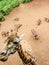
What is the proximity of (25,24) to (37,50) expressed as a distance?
6.27ft

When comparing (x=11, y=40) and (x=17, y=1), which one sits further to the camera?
(x=17, y=1)

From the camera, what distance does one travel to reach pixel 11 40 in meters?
3.95

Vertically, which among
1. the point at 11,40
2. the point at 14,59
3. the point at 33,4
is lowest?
the point at 33,4

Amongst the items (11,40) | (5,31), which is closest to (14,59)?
(5,31)

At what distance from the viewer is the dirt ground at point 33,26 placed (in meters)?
6.36

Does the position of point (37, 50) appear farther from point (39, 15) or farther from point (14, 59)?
point (39, 15)

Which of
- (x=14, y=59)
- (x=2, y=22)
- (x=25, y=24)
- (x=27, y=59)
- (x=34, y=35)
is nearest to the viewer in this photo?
(x=27, y=59)

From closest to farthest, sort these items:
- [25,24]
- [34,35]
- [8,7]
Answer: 1. [34,35]
2. [25,24]
3. [8,7]

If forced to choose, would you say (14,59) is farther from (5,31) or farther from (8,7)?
(8,7)

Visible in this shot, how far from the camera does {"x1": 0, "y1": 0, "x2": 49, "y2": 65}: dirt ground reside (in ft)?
20.9

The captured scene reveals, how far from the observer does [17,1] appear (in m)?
10.0

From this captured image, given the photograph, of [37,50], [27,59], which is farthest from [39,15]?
[27,59]

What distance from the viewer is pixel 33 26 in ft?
26.3

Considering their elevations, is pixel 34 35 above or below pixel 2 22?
above
